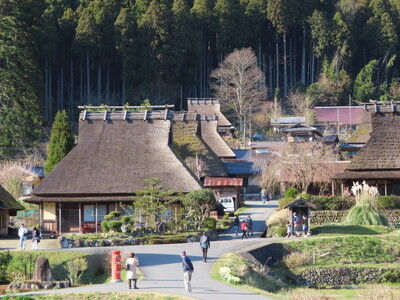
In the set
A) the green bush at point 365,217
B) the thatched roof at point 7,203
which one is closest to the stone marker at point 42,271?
the thatched roof at point 7,203

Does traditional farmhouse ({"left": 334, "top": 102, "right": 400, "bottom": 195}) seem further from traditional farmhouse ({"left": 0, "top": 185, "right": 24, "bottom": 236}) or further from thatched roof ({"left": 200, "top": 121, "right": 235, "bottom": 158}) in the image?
thatched roof ({"left": 200, "top": 121, "right": 235, "bottom": 158})

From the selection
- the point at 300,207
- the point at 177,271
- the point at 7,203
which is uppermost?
the point at 7,203

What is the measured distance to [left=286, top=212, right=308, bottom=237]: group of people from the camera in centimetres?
4216

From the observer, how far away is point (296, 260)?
37312mm

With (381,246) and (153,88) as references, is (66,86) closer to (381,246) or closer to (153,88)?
(153,88)

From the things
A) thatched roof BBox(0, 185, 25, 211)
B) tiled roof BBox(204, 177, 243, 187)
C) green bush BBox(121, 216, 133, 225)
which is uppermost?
tiled roof BBox(204, 177, 243, 187)

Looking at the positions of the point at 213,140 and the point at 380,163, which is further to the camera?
the point at 213,140

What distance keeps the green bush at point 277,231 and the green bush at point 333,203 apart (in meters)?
3.64

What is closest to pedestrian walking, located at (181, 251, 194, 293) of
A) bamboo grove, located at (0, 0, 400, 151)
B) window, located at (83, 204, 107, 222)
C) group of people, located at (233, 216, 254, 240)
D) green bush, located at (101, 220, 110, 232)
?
group of people, located at (233, 216, 254, 240)

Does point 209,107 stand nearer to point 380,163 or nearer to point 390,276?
point 380,163

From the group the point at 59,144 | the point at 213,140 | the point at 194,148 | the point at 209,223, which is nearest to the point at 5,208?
the point at 209,223

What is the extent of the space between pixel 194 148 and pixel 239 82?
2377cm

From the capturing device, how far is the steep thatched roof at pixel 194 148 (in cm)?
6128

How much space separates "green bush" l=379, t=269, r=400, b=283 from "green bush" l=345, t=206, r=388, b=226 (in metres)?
6.66
